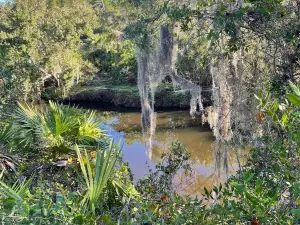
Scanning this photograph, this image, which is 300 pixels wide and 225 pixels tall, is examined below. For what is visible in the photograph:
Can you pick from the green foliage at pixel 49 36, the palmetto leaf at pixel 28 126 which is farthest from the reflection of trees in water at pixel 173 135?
the palmetto leaf at pixel 28 126

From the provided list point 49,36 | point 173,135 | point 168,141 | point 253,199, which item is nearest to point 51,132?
point 253,199

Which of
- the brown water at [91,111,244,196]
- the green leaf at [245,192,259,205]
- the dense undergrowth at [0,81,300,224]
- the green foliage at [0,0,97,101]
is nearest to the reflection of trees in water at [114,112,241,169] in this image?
the brown water at [91,111,244,196]

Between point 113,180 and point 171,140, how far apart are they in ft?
23.5

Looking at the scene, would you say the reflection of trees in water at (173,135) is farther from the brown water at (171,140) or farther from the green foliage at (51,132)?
the green foliage at (51,132)

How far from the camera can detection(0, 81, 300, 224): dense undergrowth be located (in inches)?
59.4

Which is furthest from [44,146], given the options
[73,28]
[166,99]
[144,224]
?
[73,28]

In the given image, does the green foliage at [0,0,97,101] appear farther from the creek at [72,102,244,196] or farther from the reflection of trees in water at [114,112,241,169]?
the reflection of trees in water at [114,112,241,169]

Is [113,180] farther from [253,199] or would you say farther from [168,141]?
[168,141]

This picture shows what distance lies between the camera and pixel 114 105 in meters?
15.9

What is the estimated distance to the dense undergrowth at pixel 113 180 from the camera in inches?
59.4

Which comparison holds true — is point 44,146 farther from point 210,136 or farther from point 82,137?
point 210,136

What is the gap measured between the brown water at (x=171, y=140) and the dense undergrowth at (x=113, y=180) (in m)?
1.57

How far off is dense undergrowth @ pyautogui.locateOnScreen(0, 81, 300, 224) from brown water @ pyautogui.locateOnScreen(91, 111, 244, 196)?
5.15 feet

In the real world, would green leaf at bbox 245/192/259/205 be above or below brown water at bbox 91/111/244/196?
above
